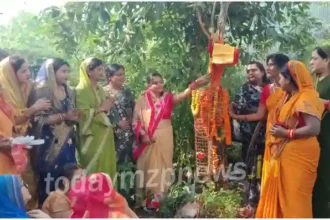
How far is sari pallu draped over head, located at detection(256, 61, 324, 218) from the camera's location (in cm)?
401

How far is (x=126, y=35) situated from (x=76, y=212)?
4.23 ft

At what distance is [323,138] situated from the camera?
13.8 feet

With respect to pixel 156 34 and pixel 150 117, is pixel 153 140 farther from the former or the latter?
pixel 156 34

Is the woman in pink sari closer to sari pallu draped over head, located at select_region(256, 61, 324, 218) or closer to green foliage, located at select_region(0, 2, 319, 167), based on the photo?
green foliage, located at select_region(0, 2, 319, 167)

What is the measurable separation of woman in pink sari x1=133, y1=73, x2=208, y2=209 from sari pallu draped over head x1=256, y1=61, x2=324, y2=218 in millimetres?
A: 716

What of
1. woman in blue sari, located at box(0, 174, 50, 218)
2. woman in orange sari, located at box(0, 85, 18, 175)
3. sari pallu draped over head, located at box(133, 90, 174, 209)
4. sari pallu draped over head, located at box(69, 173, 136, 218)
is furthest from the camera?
sari pallu draped over head, located at box(133, 90, 174, 209)

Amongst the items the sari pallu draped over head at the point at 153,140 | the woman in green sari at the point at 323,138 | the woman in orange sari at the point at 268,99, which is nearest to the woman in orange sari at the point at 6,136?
the sari pallu draped over head at the point at 153,140

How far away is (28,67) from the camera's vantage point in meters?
4.23

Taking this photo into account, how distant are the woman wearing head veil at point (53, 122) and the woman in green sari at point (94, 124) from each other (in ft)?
0.27

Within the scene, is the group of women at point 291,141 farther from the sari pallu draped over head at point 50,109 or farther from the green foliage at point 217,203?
the sari pallu draped over head at point 50,109

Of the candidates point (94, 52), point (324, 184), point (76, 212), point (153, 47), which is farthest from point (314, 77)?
point (76, 212)

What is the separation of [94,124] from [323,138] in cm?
151

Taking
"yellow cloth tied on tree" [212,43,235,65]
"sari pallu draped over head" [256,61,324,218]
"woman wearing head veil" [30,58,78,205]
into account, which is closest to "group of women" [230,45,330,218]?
"sari pallu draped over head" [256,61,324,218]

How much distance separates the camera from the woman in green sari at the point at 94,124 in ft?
14.3
